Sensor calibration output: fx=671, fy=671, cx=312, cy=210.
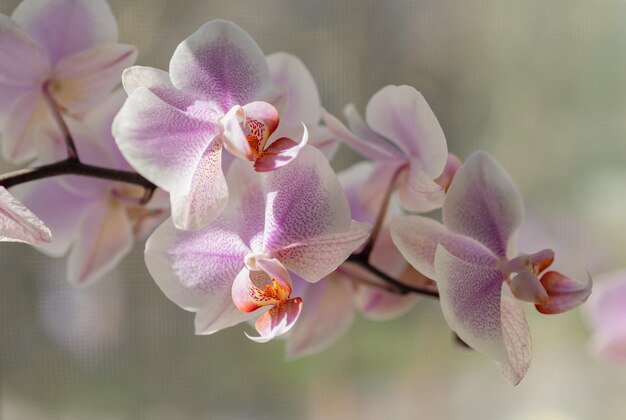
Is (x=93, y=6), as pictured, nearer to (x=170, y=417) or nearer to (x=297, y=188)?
(x=297, y=188)

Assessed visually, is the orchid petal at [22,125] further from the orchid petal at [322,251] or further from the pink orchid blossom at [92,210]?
the orchid petal at [322,251]

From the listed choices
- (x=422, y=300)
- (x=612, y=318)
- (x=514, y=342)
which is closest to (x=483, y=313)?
(x=514, y=342)

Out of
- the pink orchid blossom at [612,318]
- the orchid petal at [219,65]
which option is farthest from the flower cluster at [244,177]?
the pink orchid blossom at [612,318]

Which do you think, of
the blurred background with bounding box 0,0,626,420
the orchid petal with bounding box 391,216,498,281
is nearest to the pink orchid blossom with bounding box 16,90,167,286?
the orchid petal with bounding box 391,216,498,281

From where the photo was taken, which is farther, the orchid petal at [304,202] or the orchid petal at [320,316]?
the orchid petal at [320,316]

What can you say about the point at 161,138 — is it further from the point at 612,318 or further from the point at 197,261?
the point at 612,318

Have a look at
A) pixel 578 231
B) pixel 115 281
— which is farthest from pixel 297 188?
pixel 578 231
